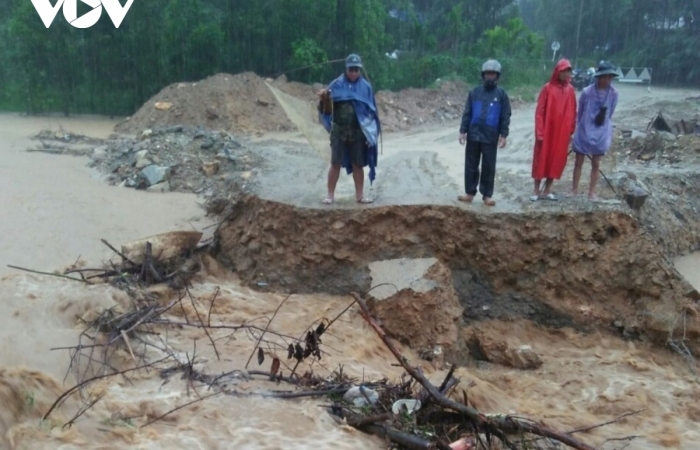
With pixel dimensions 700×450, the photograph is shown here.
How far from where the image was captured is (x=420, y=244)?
22.2 ft

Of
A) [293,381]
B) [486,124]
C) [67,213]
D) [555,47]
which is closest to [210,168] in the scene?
[67,213]

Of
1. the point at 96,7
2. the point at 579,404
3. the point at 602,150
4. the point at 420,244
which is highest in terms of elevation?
the point at 96,7

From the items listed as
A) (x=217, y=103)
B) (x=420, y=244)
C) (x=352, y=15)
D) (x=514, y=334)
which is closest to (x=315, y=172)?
(x=420, y=244)

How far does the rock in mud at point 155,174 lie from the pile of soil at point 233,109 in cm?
529

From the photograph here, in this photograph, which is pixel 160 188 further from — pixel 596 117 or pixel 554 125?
pixel 596 117

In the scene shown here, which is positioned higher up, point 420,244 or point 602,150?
point 602,150

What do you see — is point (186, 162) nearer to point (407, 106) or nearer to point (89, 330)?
point (89, 330)

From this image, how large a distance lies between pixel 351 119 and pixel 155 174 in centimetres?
606

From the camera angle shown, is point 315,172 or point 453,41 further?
point 453,41

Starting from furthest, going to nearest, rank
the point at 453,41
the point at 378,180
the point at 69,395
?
the point at 453,41
the point at 378,180
the point at 69,395

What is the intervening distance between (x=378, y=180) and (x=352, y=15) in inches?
559

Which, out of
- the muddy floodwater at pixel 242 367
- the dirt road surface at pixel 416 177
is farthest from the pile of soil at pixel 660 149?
the muddy floodwater at pixel 242 367

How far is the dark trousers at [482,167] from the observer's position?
21.9ft

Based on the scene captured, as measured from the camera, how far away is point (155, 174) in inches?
453
